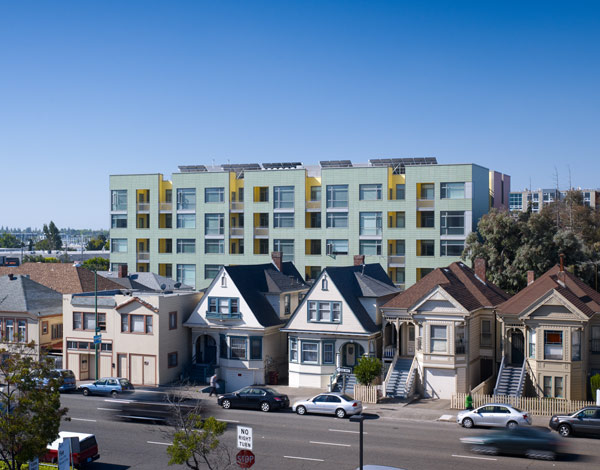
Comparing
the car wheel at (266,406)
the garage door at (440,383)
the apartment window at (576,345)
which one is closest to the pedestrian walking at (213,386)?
the car wheel at (266,406)

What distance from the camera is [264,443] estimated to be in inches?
1335

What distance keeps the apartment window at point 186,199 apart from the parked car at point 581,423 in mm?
57507

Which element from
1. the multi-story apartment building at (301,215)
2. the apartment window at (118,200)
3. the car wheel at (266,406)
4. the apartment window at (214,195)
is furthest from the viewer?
the apartment window at (118,200)

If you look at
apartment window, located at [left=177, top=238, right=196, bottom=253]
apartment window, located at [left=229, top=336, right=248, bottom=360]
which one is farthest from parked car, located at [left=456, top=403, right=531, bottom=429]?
apartment window, located at [left=177, top=238, right=196, bottom=253]

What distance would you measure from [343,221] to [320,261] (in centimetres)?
523

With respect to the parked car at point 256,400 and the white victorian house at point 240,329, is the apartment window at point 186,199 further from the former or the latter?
the parked car at point 256,400

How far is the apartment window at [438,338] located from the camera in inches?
1797

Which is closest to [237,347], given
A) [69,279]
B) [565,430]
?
[565,430]

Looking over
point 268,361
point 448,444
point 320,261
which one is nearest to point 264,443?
point 448,444

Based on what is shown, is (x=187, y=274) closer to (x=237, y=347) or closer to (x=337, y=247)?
(x=337, y=247)

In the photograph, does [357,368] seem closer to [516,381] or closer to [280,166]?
[516,381]

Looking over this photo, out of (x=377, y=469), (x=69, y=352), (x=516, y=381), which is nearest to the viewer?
(x=377, y=469)

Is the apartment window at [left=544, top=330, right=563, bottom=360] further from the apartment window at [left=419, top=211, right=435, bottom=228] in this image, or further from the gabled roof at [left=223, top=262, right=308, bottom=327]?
the apartment window at [left=419, top=211, right=435, bottom=228]

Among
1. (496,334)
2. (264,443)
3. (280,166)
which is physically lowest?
(264,443)
